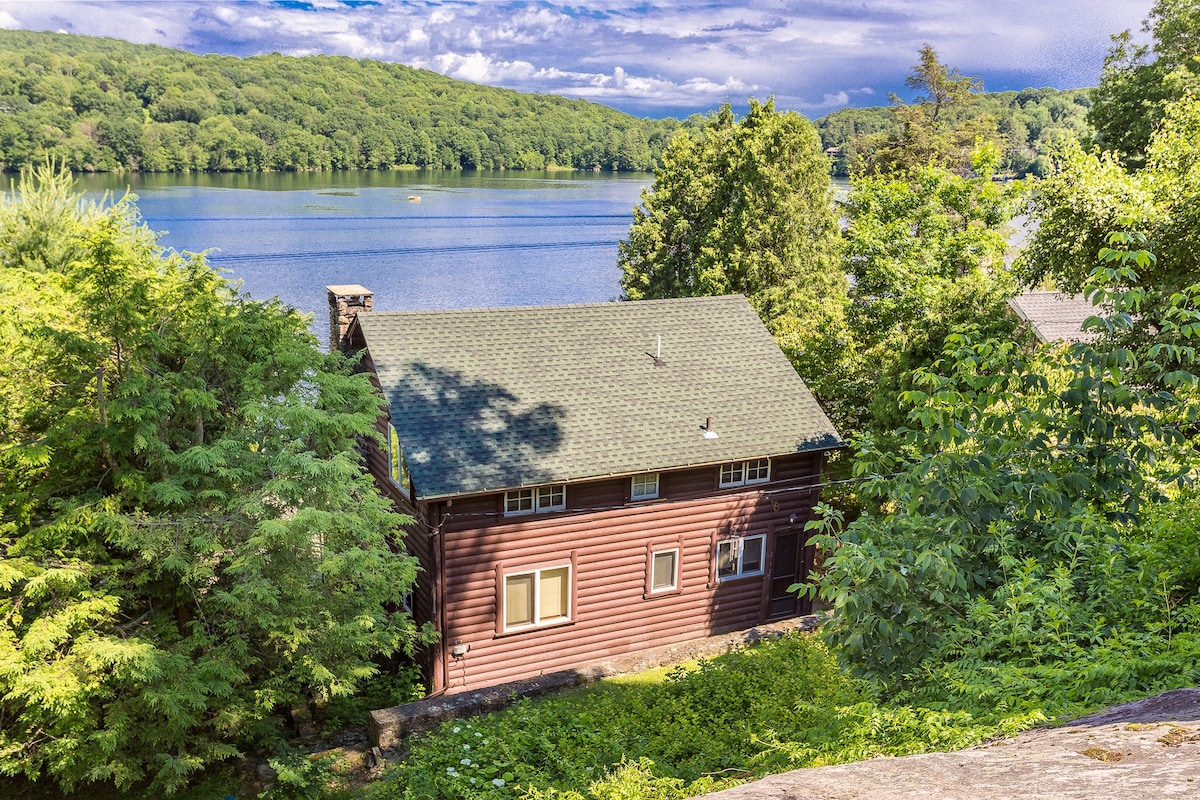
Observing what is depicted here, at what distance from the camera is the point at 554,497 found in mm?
16297

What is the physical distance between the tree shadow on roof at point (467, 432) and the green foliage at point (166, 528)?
1834 mm

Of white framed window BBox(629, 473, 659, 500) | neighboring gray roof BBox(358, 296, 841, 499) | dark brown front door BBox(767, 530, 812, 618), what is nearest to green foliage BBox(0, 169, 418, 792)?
neighboring gray roof BBox(358, 296, 841, 499)

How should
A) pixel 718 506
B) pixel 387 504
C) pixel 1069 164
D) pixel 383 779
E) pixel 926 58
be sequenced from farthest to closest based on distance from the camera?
pixel 926 58 < pixel 718 506 < pixel 1069 164 < pixel 387 504 < pixel 383 779

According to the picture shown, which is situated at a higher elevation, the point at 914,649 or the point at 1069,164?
the point at 1069,164

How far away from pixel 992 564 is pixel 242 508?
389 inches

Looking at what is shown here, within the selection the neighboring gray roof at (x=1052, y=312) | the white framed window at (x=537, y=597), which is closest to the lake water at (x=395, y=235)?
the white framed window at (x=537, y=597)

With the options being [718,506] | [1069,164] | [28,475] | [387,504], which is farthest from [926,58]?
[28,475]

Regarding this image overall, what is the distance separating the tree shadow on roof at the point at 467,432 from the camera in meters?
15.5

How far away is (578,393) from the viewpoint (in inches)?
701

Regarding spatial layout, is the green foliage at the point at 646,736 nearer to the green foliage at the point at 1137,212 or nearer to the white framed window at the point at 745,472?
the white framed window at the point at 745,472

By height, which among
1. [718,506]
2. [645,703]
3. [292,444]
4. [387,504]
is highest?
[292,444]

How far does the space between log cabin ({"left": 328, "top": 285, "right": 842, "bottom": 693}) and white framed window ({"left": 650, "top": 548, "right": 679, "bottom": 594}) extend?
0.04 m

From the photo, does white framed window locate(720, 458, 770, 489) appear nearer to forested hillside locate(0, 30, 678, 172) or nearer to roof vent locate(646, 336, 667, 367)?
roof vent locate(646, 336, 667, 367)

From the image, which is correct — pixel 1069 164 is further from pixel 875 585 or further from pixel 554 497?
pixel 875 585
